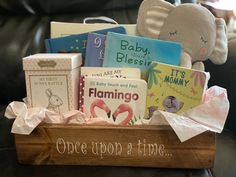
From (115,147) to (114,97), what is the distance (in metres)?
0.13

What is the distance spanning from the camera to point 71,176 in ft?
2.10

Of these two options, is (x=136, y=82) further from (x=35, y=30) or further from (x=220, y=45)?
(x=35, y=30)

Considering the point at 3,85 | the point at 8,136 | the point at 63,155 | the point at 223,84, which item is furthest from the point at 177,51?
the point at 3,85

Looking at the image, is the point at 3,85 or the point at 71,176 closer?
the point at 71,176

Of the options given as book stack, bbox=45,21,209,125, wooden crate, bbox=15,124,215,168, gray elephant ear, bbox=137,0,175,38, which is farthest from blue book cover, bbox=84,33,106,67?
wooden crate, bbox=15,124,215,168

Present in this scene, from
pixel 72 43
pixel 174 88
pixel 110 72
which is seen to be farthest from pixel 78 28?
pixel 174 88

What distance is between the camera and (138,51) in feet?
2.60

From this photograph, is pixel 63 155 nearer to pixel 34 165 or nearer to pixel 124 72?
pixel 34 165

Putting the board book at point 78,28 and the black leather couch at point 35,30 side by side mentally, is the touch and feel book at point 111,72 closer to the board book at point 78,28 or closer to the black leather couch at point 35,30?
the board book at point 78,28

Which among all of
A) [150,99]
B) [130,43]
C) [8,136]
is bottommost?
[8,136]

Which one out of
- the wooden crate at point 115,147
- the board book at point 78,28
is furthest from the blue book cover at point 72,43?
the wooden crate at point 115,147

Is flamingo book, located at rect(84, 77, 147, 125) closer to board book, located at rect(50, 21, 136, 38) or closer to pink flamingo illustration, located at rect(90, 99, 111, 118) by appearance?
pink flamingo illustration, located at rect(90, 99, 111, 118)

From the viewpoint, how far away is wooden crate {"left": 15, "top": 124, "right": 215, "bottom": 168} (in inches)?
25.3

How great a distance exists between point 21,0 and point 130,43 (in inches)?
19.7
